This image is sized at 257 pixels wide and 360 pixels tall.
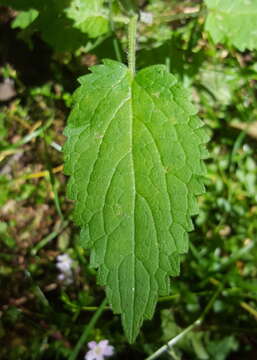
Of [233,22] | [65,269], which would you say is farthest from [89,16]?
[65,269]

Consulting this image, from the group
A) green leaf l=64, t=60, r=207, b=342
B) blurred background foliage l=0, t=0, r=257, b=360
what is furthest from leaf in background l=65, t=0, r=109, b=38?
green leaf l=64, t=60, r=207, b=342

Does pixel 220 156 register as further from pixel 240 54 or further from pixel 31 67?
pixel 31 67

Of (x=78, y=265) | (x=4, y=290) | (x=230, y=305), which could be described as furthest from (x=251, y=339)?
(x=4, y=290)

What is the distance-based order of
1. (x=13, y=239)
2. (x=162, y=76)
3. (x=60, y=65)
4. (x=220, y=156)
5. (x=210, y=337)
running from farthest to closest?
(x=60, y=65) → (x=220, y=156) → (x=13, y=239) → (x=210, y=337) → (x=162, y=76)

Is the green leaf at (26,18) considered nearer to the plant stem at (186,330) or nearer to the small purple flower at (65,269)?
the small purple flower at (65,269)

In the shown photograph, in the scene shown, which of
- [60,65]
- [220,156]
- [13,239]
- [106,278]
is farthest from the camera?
[60,65]

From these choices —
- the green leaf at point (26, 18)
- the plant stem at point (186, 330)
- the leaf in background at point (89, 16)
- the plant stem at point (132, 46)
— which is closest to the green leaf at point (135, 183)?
the plant stem at point (132, 46)

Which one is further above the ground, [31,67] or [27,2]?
[27,2]
